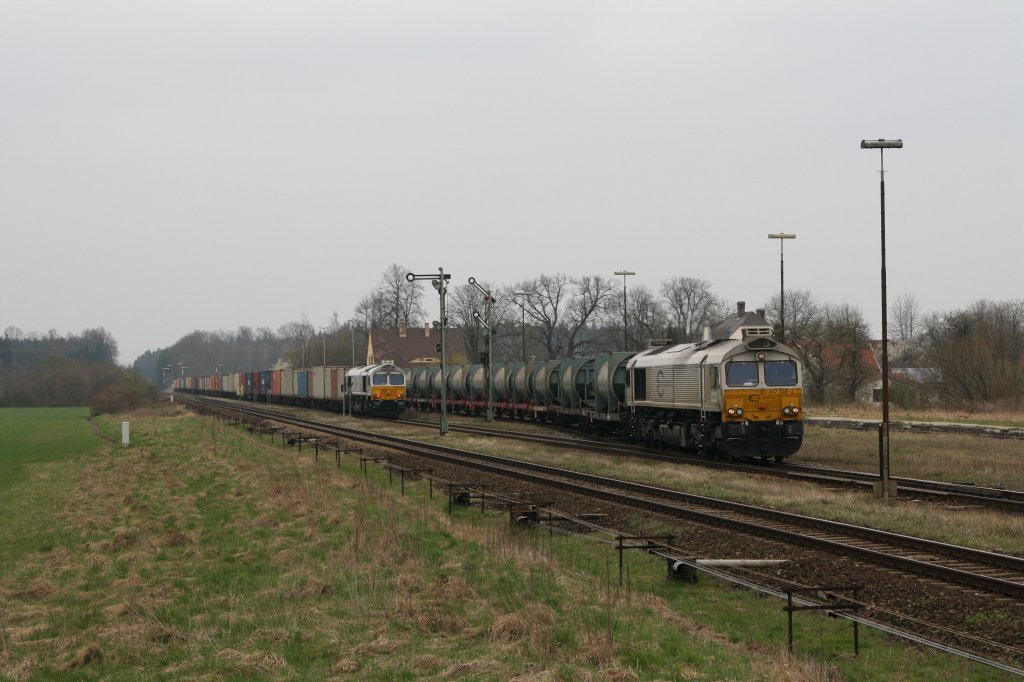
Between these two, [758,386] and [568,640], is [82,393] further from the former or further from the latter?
[568,640]

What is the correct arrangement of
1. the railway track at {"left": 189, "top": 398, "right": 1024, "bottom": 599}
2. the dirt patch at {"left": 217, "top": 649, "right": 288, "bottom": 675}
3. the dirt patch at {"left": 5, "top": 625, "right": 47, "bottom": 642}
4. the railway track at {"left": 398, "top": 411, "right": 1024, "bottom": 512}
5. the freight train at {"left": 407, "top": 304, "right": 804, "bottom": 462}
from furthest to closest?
the freight train at {"left": 407, "top": 304, "right": 804, "bottom": 462} → the railway track at {"left": 398, "top": 411, "right": 1024, "bottom": 512} → the railway track at {"left": 189, "top": 398, "right": 1024, "bottom": 599} → the dirt patch at {"left": 5, "top": 625, "right": 47, "bottom": 642} → the dirt patch at {"left": 217, "top": 649, "right": 288, "bottom": 675}

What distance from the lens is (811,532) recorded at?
1573 centimetres

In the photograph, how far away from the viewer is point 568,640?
9461 mm

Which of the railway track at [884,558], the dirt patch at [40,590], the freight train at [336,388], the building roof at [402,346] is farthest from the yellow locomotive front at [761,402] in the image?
the building roof at [402,346]

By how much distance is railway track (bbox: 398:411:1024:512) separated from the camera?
19.3m

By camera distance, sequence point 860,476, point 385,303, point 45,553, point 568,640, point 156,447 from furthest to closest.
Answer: point 385,303 → point 156,447 → point 860,476 → point 45,553 → point 568,640

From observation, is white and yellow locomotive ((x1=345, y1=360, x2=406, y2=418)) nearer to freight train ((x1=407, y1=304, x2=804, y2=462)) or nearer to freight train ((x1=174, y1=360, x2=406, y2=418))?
freight train ((x1=174, y1=360, x2=406, y2=418))

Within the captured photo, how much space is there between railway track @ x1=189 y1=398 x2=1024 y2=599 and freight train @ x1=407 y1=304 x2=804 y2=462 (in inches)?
175

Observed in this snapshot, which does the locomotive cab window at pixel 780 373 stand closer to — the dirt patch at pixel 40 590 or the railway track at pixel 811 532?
the railway track at pixel 811 532

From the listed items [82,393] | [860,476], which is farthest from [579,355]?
[82,393]

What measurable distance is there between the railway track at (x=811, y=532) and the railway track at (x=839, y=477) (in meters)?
4.02

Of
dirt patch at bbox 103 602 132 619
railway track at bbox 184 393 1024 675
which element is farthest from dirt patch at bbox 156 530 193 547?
railway track at bbox 184 393 1024 675

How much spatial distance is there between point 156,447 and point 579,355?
18.3 meters

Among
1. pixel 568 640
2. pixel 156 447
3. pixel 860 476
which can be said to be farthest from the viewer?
pixel 156 447
